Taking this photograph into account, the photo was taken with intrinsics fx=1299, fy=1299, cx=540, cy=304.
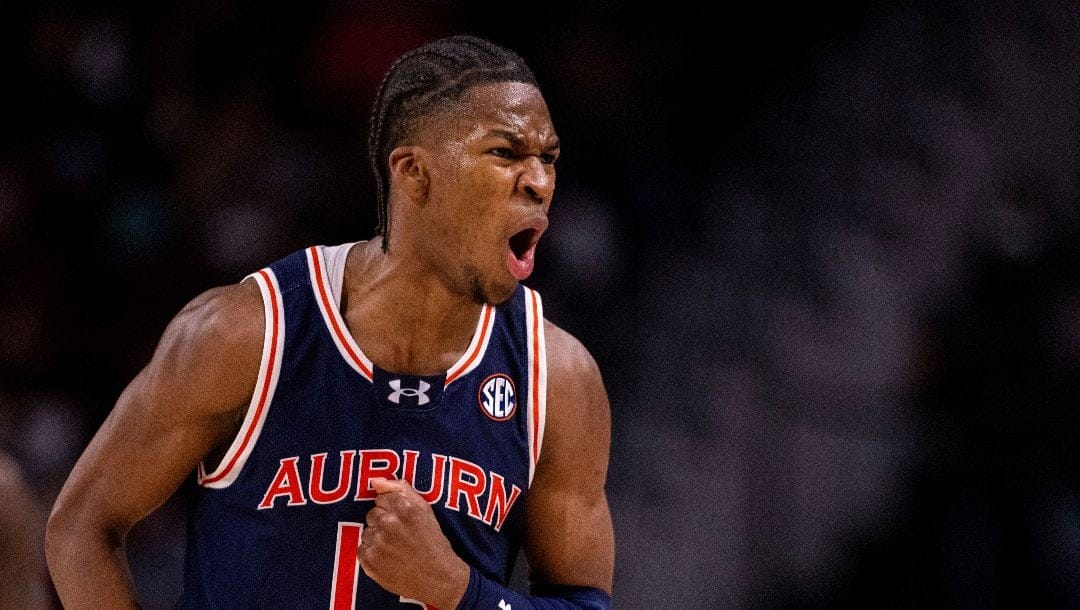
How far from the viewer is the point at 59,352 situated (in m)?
4.69

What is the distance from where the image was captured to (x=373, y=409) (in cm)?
243

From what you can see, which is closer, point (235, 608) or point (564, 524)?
point (235, 608)

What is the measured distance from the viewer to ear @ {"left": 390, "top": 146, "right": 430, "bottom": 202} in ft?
7.92

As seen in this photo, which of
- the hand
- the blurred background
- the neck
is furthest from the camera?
the blurred background

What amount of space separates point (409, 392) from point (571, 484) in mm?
389

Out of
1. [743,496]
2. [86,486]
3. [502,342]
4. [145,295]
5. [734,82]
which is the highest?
[734,82]

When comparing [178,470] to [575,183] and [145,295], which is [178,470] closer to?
[145,295]

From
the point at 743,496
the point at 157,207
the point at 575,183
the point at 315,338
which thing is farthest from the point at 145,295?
the point at 315,338

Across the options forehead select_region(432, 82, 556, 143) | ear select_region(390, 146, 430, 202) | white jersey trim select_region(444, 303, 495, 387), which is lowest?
white jersey trim select_region(444, 303, 495, 387)

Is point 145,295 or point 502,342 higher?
point 502,342

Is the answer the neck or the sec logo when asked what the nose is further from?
the sec logo

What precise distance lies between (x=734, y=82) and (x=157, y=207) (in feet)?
7.98

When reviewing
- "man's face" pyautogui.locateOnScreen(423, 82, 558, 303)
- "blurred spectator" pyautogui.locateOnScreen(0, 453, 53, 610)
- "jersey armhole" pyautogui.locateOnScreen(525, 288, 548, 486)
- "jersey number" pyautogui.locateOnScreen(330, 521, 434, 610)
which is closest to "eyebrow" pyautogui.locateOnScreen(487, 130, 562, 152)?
"man's face" pyautogui.locateOnScreen(423, 82, 558, 303)

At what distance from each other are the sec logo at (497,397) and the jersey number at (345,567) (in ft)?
1.08
